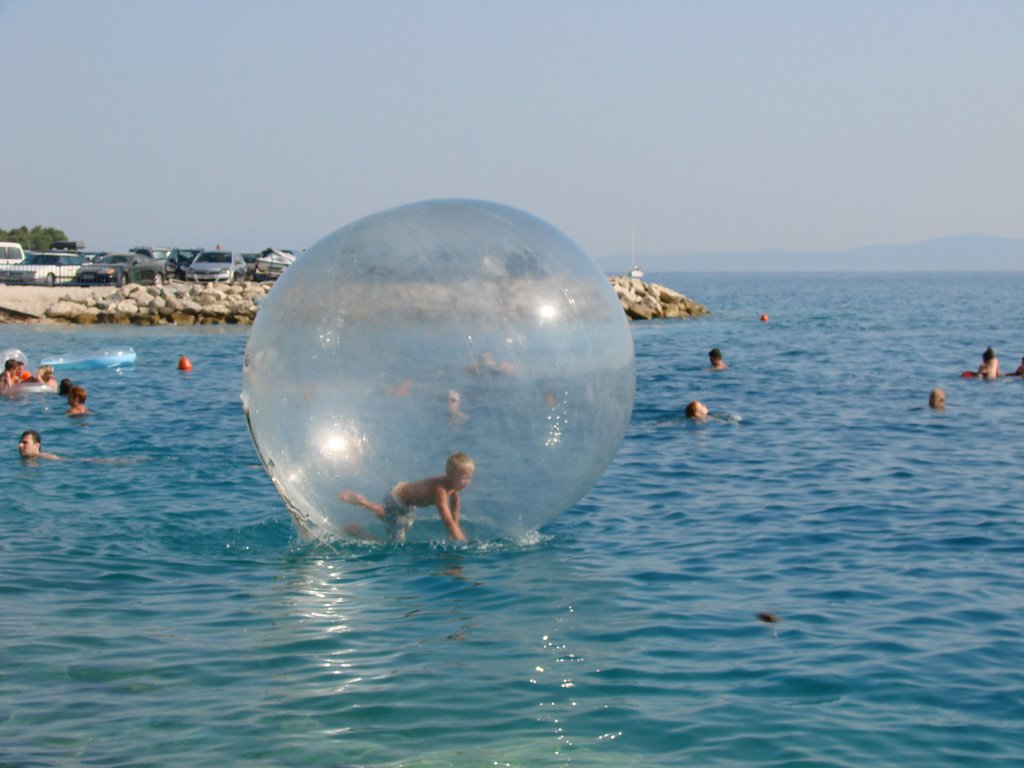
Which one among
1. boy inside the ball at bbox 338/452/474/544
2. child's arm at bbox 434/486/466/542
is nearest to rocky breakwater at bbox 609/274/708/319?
child's arm at bbox 434/486/466/542

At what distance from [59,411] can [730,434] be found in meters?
10.9

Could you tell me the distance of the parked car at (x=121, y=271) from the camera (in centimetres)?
5269

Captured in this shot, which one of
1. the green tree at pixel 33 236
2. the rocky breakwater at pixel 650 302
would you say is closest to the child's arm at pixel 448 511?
the rocky breakwater at pixel 650 302

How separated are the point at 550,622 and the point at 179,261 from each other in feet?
171

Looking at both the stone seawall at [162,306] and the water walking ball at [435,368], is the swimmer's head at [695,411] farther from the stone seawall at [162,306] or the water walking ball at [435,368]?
the stone seawall at [162,306]

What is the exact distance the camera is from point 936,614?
8867mm

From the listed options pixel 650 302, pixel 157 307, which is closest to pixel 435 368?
pixel 157 307

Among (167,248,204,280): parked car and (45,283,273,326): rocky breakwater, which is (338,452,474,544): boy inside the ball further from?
(167,248,204,280): parked car

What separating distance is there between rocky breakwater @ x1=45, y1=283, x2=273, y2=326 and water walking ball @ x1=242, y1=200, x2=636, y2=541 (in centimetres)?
3611

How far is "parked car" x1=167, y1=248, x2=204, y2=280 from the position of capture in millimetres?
56219

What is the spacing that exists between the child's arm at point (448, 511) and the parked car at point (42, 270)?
46.5 metres

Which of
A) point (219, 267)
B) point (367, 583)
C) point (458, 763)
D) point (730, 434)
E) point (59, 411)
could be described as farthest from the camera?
point (219, 267)

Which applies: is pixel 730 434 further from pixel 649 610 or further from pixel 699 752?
pixel 699 752

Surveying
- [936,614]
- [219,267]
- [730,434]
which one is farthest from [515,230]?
[219,267]
